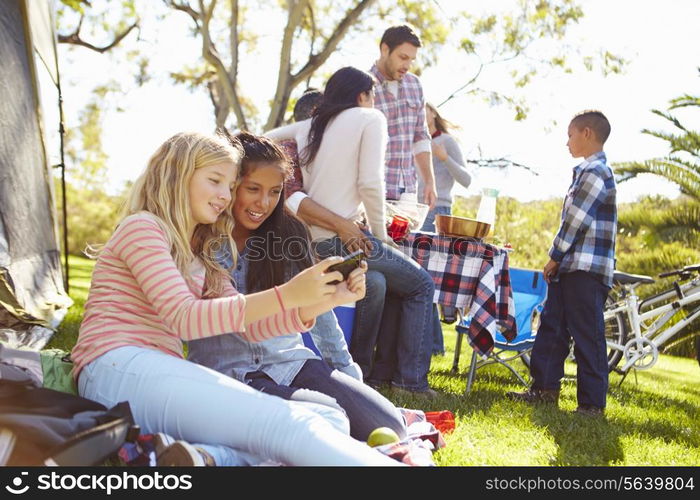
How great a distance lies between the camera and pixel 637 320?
20.0ft

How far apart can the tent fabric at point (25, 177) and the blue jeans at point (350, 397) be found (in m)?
1.53

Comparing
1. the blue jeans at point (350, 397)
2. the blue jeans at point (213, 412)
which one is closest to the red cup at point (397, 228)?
the blue jeans at point (350, 397)

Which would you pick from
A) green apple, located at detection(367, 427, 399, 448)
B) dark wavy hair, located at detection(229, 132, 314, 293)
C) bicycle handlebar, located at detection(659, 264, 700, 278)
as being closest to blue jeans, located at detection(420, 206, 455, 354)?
bicycle handlebar, located at detection(659, 264, 700, 278)

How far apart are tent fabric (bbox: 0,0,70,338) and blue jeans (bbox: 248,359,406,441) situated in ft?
5.03

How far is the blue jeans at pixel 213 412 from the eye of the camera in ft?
6.42

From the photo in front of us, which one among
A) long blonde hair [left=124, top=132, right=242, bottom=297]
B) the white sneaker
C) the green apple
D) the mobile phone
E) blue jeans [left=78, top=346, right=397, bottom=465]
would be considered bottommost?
the green apple

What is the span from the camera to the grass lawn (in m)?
3.19

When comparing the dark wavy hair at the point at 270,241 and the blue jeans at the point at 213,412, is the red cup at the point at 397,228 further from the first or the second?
the blue jeans at the point at 213,412

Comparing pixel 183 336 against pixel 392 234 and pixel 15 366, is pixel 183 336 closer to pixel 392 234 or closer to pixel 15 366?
pixel 15 366

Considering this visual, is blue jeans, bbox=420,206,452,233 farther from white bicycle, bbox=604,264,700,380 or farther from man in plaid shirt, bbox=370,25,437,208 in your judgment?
white bicycle, bbox=604,264,700,380

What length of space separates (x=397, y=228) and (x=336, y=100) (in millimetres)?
799

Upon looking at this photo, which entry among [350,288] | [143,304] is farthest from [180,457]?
[350,288]

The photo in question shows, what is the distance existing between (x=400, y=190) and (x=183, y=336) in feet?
9.33
